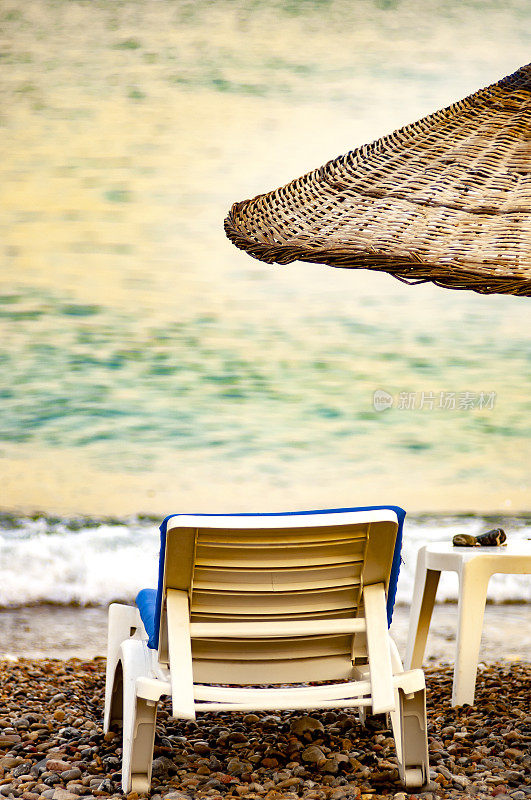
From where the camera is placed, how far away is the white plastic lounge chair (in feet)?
6.89

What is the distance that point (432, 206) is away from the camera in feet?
5.32

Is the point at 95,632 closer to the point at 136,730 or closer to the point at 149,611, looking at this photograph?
the point at 149,611

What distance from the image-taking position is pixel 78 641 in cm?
454

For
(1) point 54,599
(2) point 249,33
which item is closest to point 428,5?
(2) point 249,33

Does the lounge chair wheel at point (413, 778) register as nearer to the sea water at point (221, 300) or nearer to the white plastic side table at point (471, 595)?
the white plastic side table at point (471, 595)

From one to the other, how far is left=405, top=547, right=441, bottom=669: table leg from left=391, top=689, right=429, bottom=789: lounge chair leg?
92 cm

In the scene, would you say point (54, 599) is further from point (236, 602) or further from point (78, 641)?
point (236, 602)

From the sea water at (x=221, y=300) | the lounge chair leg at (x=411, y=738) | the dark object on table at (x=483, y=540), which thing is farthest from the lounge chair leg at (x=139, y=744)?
the sea water at (x=221, y=300)

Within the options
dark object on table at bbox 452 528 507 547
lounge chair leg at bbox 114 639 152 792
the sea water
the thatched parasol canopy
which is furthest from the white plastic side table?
the sea water

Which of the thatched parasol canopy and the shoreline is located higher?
the thatched parasol canopy

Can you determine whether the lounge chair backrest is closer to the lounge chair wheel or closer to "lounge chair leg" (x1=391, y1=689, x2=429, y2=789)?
"lounge chair leg" (x1=391, y1=689, x2=429, y2=789)

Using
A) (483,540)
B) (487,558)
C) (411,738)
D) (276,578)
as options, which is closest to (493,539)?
(483,540)

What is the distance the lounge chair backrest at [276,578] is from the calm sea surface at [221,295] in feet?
11.4

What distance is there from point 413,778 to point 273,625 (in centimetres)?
59
